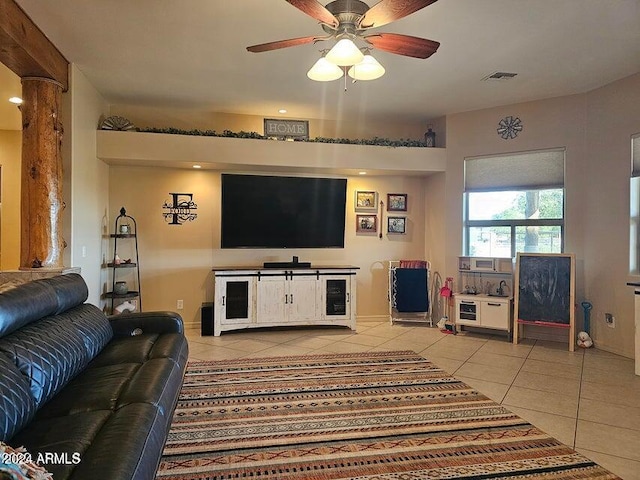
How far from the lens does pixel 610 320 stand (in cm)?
446

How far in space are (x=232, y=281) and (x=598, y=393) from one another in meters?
3.88

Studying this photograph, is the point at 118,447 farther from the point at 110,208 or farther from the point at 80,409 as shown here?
the point at 110,208

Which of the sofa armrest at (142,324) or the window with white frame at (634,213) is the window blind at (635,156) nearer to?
the window with white frame at (634,213)

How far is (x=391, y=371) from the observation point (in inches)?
146

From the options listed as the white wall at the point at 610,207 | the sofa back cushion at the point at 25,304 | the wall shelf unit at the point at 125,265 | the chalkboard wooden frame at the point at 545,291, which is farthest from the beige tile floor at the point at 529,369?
the sofa back cushion at the point at 25,304

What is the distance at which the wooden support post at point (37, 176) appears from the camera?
3.54m

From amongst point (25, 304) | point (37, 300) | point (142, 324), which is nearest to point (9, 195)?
point (142, 324)

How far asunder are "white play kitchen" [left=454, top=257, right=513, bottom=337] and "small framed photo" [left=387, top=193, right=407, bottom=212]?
1.17m

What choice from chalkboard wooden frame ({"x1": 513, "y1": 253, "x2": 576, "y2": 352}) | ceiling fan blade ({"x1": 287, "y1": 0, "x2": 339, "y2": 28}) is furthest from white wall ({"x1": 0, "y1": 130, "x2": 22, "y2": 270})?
chalkboard wooden frame ({"x1": 513, "y1": 253, "x2": 576, "y2": 352})

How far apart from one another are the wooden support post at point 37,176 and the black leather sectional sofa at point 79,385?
1.09 metres

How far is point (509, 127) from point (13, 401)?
5.48 metres

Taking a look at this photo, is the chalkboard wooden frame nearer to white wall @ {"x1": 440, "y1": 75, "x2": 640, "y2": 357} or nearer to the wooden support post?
white wall @ {"x1": 440, "y1": 75, "x2": 640, "y2": 357}

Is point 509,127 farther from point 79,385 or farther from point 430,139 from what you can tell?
point 79,385

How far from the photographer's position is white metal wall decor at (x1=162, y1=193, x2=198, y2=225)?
537cm
